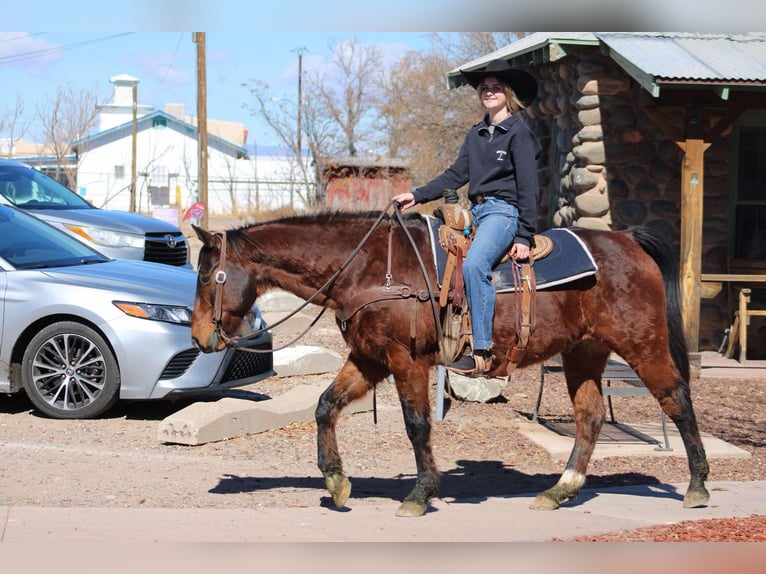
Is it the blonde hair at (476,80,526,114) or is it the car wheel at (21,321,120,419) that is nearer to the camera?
the blonde hair at (476,80,526,114)

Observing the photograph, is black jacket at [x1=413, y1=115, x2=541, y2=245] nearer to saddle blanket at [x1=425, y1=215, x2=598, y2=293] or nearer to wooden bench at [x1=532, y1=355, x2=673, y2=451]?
saddle blanket at [x1=425, y1=215, x2=598, y2=293]

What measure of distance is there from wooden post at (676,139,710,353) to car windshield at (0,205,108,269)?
672cm

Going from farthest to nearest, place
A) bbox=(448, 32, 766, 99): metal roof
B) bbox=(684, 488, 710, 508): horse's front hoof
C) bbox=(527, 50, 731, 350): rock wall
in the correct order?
bbox=(527, 50, 731, 350): rock wall, bbox=(448, 32, 766, 99): metal roof, bbox=(684, 488, 710, 508): horse's front hoof

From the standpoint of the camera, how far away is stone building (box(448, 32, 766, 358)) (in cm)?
1265

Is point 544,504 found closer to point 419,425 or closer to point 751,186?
point 419,425

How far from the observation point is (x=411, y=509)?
6250 mm

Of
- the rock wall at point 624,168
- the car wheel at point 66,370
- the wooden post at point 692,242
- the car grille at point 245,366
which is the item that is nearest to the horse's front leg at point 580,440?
the car grille at point 245,366

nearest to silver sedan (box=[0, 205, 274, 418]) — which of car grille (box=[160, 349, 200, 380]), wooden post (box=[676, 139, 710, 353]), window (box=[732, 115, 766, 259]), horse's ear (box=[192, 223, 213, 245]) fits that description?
car grille (box=[160, 349, 200, 380])

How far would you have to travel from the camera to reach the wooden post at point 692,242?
12.1m

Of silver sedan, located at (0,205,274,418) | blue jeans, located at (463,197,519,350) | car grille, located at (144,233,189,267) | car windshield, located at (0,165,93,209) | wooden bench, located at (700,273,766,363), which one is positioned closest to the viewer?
blue jeans, located at (463,197,519,350)

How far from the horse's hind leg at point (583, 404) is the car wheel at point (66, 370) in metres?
4.00

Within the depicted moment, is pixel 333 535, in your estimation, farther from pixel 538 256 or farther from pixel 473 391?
pixel 473 391

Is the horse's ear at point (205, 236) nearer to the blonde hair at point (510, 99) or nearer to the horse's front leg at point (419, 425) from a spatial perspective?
the horse's front leg at point (419, 425)

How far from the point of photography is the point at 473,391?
10484 millimetres
